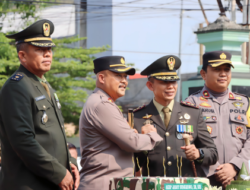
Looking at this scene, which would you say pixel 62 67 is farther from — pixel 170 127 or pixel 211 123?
pixel 170 127

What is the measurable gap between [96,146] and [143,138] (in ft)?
1.19

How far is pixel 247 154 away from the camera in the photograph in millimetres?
4117

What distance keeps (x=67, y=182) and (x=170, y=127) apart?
1219 mm

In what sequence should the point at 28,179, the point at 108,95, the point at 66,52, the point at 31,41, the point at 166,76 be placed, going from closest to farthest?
the point at 28,179 → the point at 31,41 → the point at 108,95 → the point at 166,76 → the point at 66,52

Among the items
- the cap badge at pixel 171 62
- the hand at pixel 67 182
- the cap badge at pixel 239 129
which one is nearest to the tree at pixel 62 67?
the cap badge at pixel 171 62

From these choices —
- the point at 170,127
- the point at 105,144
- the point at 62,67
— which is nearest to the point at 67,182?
the point at 105,144

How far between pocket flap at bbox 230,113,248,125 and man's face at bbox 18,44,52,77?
78.1 inches

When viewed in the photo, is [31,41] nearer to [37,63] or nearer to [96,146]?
[37,63]

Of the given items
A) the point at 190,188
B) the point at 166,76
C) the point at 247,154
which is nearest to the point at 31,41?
the point at 166,76

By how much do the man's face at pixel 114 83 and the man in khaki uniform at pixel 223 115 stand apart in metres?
1.16

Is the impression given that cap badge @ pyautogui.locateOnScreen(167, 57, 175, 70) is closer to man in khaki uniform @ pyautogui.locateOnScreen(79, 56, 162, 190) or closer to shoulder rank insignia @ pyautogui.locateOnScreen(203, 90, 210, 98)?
shoulder rank insignia @ pyautogui.locateOnScreen(203, 90, 210, 98)

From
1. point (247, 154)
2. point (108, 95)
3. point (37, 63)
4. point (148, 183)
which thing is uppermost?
point (37, 63)

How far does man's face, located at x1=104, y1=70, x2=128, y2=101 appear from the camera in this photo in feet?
11.5

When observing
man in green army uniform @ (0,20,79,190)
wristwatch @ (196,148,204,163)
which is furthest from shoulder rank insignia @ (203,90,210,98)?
man in green army uniform @ (0,20,79,190)
